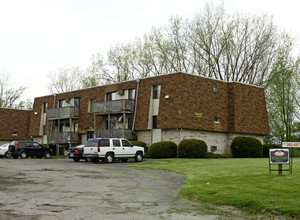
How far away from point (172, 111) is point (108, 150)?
9549mm

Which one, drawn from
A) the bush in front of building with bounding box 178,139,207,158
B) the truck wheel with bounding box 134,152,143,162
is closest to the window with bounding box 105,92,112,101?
the bush in front of building with bounding box 178,139,207,158

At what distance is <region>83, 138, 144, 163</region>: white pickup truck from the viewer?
27.5 m

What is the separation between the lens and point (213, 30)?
47344 millimetres

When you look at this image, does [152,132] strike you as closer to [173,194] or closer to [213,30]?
[213,30]

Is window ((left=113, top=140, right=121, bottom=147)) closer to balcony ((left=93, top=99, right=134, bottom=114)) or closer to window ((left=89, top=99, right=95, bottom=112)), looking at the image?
balcony ((left=93, top=99, right=134, bottom=114))

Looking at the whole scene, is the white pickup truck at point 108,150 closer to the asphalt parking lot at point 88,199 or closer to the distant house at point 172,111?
the distant house at point 172,111

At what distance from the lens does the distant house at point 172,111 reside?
35656mm

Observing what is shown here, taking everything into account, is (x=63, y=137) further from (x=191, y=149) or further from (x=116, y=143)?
(x=116, y=143)

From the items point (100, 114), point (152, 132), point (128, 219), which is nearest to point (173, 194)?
point (128, 219)

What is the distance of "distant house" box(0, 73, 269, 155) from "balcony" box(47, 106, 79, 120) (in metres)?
0.11

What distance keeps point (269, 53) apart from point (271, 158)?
1355 inches

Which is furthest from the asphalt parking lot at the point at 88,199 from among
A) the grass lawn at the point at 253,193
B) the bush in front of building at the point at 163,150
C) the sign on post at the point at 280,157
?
the bush in front of building at the point at 163,150

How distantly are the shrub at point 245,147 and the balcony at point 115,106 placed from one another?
34.8 ft

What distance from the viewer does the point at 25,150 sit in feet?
115
